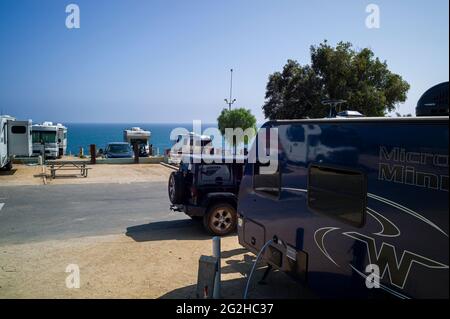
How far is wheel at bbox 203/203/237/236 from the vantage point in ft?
30.7

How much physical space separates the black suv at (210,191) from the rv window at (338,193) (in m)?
4.85

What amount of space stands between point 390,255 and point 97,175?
63.5ft

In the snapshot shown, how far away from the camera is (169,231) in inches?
388

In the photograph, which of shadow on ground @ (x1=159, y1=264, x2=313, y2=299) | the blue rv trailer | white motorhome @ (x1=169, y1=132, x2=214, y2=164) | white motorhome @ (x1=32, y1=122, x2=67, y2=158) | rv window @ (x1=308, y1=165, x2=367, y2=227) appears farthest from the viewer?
white motorhome @ (x1=169, y1=132, x2=214, y2=164)

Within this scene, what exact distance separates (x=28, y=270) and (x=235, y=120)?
4117 centimetres

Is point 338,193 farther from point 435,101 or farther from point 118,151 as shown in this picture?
point 118,151

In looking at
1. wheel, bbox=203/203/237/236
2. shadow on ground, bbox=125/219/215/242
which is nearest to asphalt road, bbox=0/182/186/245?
shadow on ground, bbox=125/219/215/242

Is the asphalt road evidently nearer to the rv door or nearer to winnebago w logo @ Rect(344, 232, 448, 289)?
the rv door

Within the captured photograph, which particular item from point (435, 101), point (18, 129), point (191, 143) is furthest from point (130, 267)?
point (191, 143)

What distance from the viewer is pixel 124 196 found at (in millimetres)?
15023

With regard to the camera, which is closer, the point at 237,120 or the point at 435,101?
the point at 435,101

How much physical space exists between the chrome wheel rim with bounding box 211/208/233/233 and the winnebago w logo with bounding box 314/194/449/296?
5546mm

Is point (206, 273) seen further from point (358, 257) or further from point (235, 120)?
point (235, 120)

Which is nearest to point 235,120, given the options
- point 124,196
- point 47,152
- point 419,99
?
point 47,152
